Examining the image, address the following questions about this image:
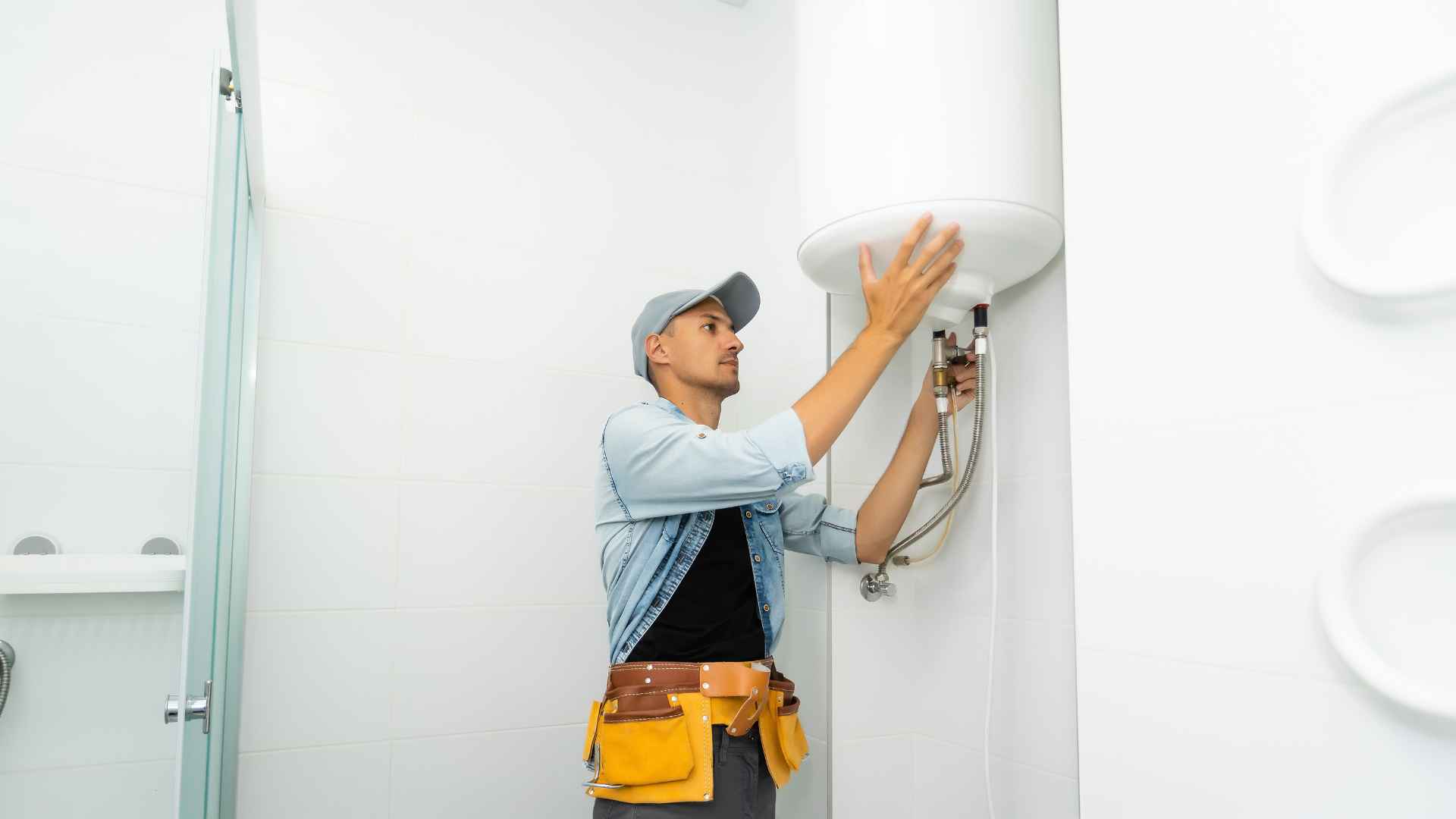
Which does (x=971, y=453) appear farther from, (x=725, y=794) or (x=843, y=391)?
(x=725, y=794)

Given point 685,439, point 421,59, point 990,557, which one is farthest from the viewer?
point 421,59

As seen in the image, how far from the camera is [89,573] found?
2.42ft

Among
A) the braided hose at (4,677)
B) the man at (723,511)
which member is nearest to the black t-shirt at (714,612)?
the man at (723,511)

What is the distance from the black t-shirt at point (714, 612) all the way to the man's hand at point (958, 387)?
1.28 feet

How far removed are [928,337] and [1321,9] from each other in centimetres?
100

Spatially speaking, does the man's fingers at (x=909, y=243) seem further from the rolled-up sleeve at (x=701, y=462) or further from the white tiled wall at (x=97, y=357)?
the white tiled wall at (x=97, y=357)

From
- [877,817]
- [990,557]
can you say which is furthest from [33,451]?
[877,817]

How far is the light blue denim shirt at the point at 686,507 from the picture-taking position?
130cm

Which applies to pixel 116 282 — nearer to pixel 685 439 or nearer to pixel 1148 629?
pixel 685 439

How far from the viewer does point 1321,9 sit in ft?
2.32

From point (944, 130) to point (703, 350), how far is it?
56cm

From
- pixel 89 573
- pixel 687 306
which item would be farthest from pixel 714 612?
pixel 89 573

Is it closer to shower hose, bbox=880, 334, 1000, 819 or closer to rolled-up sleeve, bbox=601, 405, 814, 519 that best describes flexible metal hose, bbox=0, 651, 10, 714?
rolled-up sleeve, bbox=601, 405, 814, 519

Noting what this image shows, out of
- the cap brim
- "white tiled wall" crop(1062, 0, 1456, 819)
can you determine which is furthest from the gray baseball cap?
"white tiled wall" crop(1062, 0, 1456, 819)
